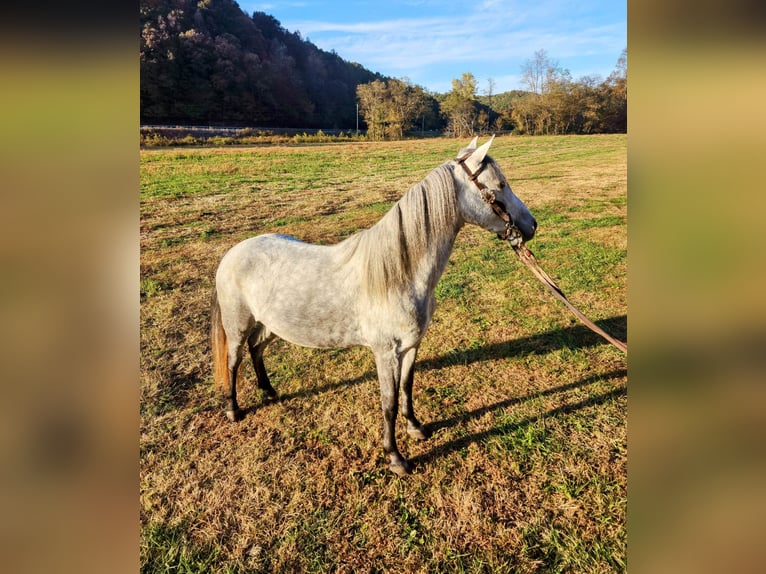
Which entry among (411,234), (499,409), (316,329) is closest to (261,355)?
(316,329)

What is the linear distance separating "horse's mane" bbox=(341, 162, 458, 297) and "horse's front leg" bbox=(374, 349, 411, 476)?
48 cm

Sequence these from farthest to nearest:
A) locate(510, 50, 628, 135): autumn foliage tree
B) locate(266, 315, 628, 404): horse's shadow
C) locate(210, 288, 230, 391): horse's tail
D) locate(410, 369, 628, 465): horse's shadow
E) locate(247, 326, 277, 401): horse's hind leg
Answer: locate(510, 50, 628, 135): autumn foliage tree, locate(266, 315, 628, 404): horse's shadow, locate(247, 326, 277, 401): horse's hind leg, locate(210, 288, 230, 391): horse's tail, locate(410, 369, 628, 465): horse's shadow

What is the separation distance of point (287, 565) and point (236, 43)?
210ft

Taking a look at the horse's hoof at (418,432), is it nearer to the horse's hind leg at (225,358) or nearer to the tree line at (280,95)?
the horse's hind leg at (225,358)

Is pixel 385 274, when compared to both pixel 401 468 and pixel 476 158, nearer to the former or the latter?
pixel 476 158

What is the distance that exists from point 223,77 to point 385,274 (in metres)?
56.6

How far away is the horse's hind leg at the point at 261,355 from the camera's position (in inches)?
134

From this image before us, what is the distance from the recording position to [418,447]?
122 inches

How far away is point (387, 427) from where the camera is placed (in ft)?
9.48

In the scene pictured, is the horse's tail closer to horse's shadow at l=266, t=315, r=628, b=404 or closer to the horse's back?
the horse's back

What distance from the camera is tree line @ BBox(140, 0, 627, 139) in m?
42.8

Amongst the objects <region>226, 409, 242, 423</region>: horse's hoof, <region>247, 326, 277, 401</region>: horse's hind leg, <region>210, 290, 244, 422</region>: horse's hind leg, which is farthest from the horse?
<region>226, 409, 242, 423</region>: horse's hoof
